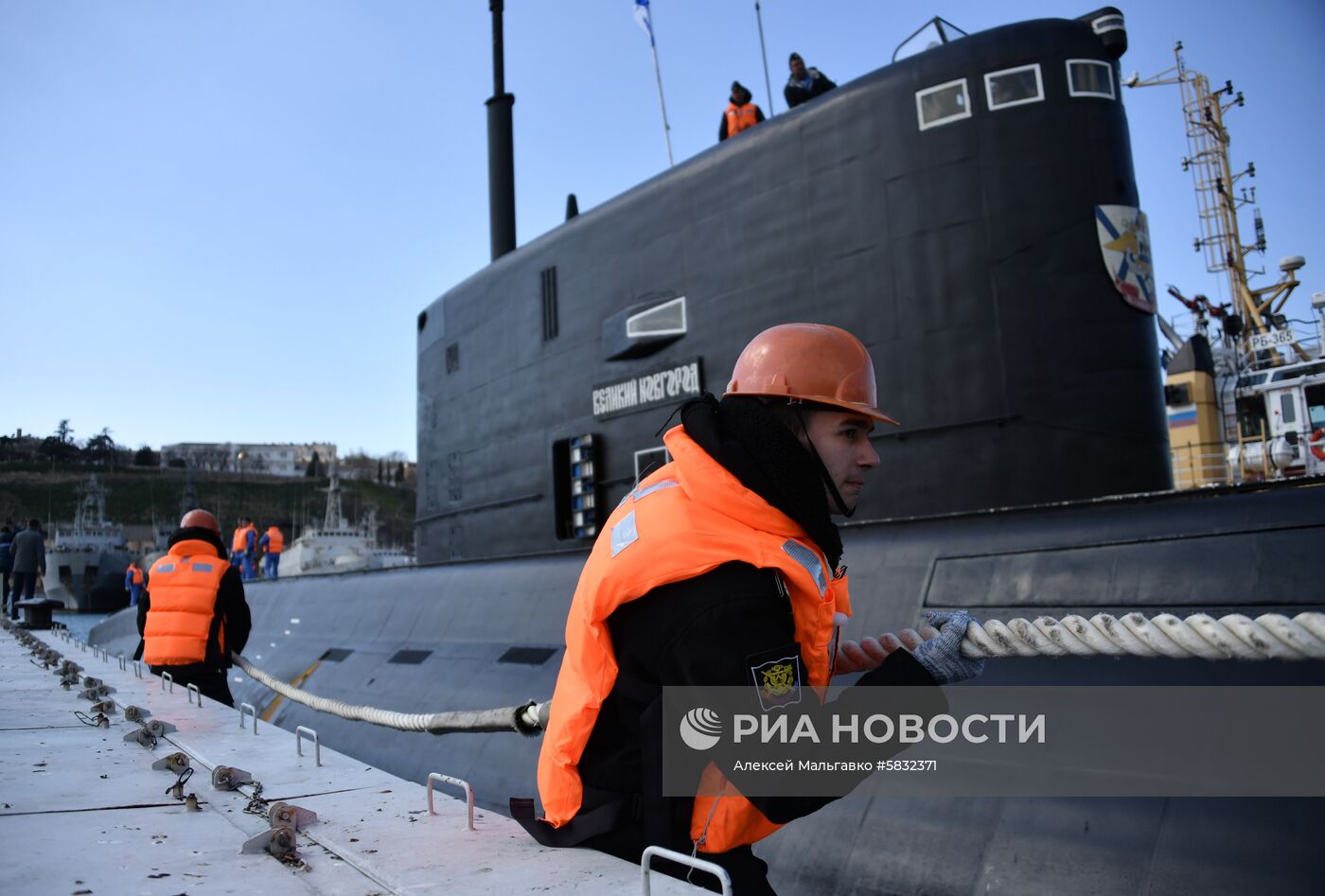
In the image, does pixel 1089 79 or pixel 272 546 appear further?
pixel 272 546

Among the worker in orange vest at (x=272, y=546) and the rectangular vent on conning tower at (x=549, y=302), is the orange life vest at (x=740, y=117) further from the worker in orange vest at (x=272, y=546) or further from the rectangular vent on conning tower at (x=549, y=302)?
Result: the worker in orange vest at (x=272, y=546)

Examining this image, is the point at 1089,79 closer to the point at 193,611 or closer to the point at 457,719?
the point at 457,719

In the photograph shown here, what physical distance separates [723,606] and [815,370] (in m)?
0.65

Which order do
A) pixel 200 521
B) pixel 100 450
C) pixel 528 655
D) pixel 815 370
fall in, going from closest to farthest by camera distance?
pixel 815 370, pixel 200 521, pixel 528 655, pixel 100 450

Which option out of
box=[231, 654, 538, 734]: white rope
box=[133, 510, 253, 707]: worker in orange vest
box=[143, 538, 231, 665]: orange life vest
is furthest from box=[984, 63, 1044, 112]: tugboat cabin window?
box=[143, 538, 231, 665]: orange life vest

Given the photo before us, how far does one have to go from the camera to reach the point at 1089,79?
618cm

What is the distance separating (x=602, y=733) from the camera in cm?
200

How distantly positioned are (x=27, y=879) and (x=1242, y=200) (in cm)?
2143

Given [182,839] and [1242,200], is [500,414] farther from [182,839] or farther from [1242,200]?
[1242,200]

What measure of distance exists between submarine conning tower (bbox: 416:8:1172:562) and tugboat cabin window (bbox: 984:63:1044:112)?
0.04 ft

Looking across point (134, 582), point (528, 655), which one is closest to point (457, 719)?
point (528, 655)

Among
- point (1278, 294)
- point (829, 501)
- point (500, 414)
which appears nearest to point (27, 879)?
point (829, 501)

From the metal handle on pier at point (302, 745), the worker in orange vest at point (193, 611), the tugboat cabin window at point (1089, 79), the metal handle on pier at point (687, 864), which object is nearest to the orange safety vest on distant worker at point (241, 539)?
the worker in orange vest at point (193, 611)

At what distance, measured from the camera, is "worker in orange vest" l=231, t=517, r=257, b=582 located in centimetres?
2009
